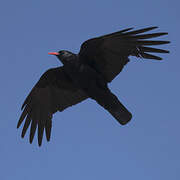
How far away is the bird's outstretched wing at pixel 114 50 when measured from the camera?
28.5 ft

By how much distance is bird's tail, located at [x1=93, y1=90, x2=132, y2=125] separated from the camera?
956 centimetres

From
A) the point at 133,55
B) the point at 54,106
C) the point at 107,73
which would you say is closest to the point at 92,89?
the point at 107,73

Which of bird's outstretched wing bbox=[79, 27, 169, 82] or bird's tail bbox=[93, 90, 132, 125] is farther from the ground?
bird's outstretched wing bbox=[79, 27, 169, 82]

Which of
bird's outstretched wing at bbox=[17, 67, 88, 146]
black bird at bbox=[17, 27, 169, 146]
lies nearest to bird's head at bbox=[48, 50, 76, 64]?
black bird at bbox=[17, 27, 169, 146]

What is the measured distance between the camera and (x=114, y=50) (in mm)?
9430

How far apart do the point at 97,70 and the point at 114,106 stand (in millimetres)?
980

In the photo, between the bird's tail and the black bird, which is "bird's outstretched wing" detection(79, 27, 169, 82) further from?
the bird's tail

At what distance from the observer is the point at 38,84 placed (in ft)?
36.8

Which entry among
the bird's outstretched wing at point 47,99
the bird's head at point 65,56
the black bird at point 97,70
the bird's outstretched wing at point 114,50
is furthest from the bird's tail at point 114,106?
the bird's outstretched wing at point 47,99

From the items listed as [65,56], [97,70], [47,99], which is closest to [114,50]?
[97,70]

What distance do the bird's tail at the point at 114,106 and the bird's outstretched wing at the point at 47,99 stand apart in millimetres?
1447

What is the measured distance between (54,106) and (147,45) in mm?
3794

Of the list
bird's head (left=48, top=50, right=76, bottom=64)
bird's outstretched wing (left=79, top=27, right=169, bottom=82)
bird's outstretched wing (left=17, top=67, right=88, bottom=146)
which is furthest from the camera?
bird's outstretched wing (left=17, top=67, right=88, bottom=146)

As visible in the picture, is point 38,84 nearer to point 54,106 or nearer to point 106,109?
point 54,106
